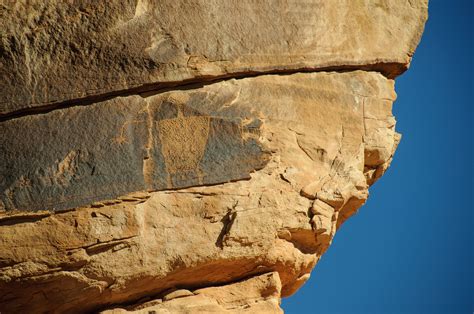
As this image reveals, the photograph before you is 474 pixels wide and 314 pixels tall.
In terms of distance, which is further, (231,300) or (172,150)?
(231,300)

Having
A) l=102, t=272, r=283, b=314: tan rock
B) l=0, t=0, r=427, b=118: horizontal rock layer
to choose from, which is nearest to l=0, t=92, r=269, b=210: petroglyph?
l=0, t=0, r=427, b=118: horizontal rock layer

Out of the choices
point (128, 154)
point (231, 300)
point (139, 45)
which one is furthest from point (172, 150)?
point (231, 300)

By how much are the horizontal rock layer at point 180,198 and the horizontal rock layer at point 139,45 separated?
0.09 m

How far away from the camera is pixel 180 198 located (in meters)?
4.37

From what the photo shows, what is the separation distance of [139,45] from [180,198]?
831mm

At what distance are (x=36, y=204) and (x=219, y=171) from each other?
92cm

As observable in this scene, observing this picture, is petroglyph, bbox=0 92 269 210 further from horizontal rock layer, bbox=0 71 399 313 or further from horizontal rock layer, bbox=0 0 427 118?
horizontal rock layer, bbox=0 0 427 118

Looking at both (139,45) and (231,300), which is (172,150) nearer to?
(139,45)

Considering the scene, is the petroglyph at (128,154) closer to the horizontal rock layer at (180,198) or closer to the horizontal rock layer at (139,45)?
the horizontal rock layer at (180,198)

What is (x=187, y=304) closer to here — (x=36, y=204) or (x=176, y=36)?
(x=36, y=204)

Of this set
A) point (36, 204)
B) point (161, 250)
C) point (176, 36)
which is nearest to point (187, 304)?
point (161, 250)

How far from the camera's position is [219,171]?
443cm

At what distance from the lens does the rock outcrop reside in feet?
14.1

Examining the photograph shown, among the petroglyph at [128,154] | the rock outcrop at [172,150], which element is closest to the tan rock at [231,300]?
the rock outcrop at [172,150]
